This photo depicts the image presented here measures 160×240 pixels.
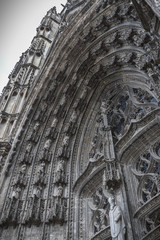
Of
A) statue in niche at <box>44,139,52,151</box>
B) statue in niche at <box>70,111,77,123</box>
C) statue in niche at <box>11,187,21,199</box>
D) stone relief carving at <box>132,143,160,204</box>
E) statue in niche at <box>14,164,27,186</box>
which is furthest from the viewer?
statue in niche at <box>70,111,77,123</box>

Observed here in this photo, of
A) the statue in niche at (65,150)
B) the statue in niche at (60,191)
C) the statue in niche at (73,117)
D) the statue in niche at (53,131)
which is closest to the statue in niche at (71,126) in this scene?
the statue in niche at (73,117)

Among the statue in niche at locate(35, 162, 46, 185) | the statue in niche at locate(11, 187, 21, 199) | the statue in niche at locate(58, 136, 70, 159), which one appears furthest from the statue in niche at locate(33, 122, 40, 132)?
the statue in niche at locate(11, 187, 21, 199)

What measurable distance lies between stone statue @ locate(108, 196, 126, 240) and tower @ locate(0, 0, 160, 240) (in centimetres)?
2

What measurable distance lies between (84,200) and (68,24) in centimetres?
737

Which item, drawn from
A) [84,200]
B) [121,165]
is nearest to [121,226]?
[121,165]

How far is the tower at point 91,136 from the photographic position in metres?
5.88

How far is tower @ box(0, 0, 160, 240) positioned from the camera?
232 inches

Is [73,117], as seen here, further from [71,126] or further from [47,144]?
[47,144]

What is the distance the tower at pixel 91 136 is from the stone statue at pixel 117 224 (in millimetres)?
21

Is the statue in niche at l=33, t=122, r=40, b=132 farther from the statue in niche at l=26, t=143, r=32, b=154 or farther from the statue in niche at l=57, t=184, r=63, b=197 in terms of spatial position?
the statue in niche at l=57, t=184, r=63, b=197

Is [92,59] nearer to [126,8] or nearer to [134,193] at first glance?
[126,8]

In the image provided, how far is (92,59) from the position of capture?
9.95 metres

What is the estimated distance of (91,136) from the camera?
913 centimetres

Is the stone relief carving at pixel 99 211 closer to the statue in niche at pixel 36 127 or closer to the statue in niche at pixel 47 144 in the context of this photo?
the statue in niche at pixel 47 144
